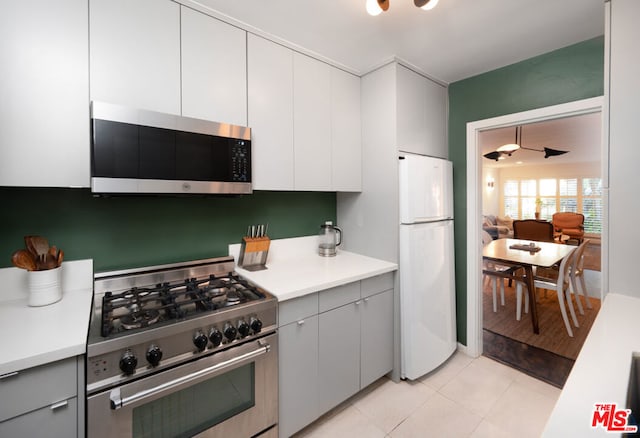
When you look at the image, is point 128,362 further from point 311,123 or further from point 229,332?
point 311,123

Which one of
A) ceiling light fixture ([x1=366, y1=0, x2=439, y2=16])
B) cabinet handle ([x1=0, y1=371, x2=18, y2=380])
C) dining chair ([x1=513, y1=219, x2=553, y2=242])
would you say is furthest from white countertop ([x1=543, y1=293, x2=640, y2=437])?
dining chair ([x1=513, y1=219, x2=553, y2=242])

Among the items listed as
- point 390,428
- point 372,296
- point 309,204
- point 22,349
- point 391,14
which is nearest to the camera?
point 22,349

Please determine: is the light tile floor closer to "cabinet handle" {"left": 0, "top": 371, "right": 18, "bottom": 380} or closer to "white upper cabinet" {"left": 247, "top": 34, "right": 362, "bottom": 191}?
"cabinet handle" {"left": 0, "top": 371, "right": 18, "bottom": 380}

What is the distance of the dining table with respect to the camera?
115 inches

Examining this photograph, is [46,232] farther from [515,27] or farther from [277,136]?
[515,27]

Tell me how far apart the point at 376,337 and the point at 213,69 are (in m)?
1.96

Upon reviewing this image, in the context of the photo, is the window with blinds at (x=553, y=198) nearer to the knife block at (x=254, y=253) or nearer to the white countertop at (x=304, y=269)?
the white countertop at (x=304, y=269)

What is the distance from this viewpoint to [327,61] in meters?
2.05

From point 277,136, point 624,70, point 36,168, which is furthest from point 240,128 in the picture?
point 624,70

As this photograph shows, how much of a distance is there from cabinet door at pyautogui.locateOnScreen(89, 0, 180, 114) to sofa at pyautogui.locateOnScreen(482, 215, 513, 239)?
724 centimetres

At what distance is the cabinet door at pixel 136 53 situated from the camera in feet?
4.20

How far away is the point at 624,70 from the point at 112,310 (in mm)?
2653

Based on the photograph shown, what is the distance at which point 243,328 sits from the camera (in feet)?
4.35

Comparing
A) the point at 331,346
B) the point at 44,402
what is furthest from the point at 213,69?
the point at 331,346
